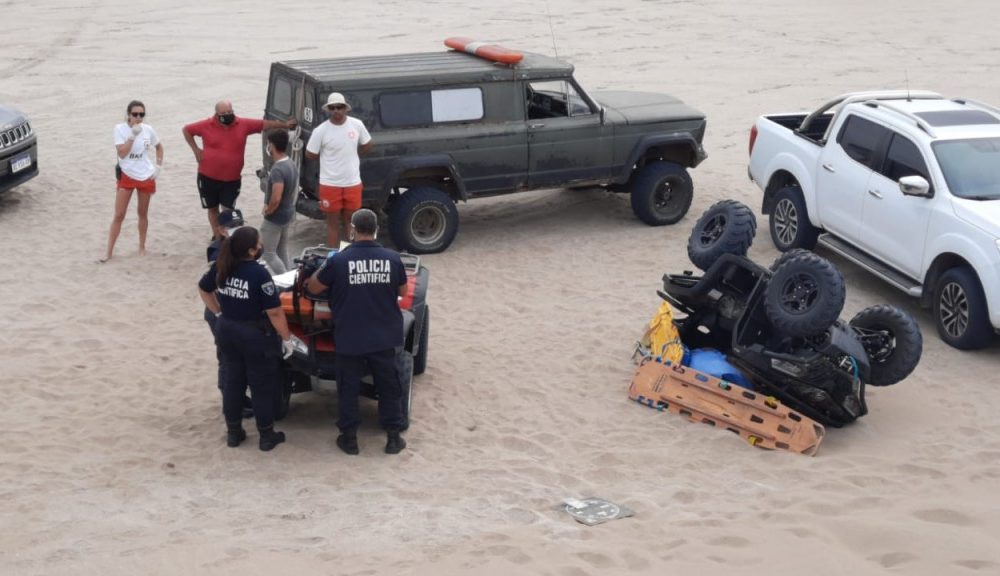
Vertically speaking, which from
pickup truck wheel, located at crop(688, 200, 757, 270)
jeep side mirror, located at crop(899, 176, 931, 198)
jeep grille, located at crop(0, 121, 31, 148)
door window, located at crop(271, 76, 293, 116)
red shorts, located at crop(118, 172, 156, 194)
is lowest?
red shorts, located at crop(118, 172, 156, 194)

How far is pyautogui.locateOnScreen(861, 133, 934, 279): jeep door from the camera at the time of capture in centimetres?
1091

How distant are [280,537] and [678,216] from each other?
802cm

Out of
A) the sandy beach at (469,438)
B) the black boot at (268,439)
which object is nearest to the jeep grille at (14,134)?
the sandy beach at (469,438)

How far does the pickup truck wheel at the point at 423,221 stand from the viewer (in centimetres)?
1275

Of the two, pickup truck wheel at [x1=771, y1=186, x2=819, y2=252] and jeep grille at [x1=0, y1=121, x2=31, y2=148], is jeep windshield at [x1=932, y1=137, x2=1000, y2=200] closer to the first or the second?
pickup truck wheel at [x1=771, y1=186, x2=819, y2=252]

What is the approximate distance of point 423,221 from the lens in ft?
42.6

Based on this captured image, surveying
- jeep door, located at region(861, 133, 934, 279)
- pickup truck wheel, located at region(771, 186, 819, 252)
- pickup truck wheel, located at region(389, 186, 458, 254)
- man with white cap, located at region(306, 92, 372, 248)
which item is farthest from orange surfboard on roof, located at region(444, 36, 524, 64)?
jeep door, located at region(861, 133, 934, 279)

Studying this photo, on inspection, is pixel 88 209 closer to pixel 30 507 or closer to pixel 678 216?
pixel 678 216

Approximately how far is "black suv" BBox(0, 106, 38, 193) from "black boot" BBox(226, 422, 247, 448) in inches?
276

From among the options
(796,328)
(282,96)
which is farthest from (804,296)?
(282,96)

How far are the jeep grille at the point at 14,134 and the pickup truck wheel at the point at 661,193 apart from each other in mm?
6976

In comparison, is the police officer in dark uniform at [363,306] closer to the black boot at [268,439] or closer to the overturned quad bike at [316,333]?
the overturned quad bike at [316,333]

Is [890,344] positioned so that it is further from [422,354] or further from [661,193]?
[661,193]

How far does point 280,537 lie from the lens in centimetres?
694
